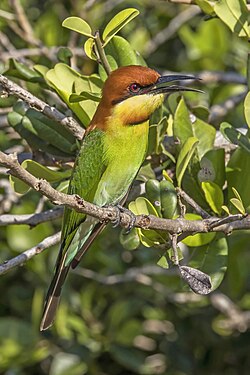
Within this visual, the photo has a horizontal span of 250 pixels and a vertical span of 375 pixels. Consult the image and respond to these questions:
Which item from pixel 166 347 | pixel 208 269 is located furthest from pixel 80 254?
pixel 166 347

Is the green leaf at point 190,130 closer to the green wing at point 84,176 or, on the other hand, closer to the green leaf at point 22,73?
the green wing at point 84,176

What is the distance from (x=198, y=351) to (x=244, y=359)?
0.17 metres

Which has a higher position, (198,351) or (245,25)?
(245,25)

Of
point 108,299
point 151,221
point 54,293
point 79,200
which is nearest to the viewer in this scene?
point 79,200

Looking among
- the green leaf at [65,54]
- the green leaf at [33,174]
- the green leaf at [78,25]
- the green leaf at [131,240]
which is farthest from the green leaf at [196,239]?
the green leaf at [65,54]

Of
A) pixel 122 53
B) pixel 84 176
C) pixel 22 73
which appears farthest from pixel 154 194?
pixel 22 73

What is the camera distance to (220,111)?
2637 mm

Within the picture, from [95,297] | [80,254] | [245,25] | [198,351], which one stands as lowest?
[198,351]

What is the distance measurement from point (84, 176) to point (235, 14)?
1.85ft

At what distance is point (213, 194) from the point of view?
6.61 feet

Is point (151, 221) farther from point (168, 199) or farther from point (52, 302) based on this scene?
point (52, 302)

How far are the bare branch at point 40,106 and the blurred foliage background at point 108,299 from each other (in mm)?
419

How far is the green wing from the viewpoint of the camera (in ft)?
7.13

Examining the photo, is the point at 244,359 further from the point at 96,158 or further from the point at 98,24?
the point at 98,24
